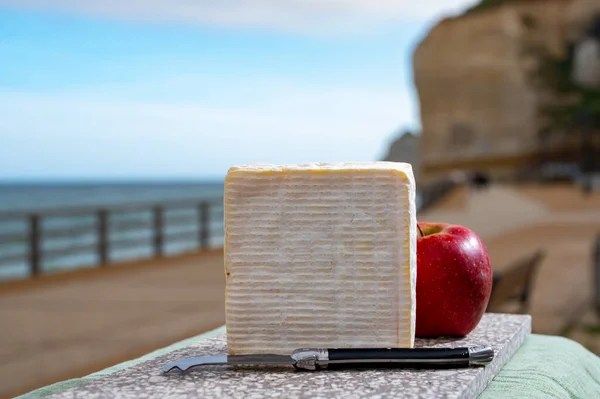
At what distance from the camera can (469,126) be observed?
5753 cm

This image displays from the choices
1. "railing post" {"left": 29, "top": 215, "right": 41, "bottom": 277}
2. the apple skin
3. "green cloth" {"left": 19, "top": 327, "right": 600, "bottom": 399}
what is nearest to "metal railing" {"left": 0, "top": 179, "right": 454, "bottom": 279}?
"railing post" {"left": 29, "top": 215, "right": 41, "bottom": 277}

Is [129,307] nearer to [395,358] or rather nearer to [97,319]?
[97,319]

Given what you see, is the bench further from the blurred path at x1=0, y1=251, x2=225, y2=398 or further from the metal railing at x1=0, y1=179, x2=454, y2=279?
the metal railing at x1=0, y1=179, x2=454, y2=279

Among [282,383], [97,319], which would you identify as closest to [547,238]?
[97,319]

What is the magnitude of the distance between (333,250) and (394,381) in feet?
0.84

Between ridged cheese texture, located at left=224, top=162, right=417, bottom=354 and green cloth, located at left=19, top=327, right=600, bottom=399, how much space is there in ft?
0.73

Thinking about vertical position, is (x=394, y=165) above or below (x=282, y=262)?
above

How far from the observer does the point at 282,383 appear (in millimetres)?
1257

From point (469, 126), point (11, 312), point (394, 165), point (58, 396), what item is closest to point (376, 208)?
point (394, 165)

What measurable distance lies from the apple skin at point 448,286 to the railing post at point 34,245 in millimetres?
11003

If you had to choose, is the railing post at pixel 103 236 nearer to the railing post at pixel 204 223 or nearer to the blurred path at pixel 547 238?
the railing post at pixel 204 223

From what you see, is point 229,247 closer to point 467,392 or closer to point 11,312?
point 467,392

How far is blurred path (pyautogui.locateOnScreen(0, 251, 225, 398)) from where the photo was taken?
6.02 m

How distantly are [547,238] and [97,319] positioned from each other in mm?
10806
